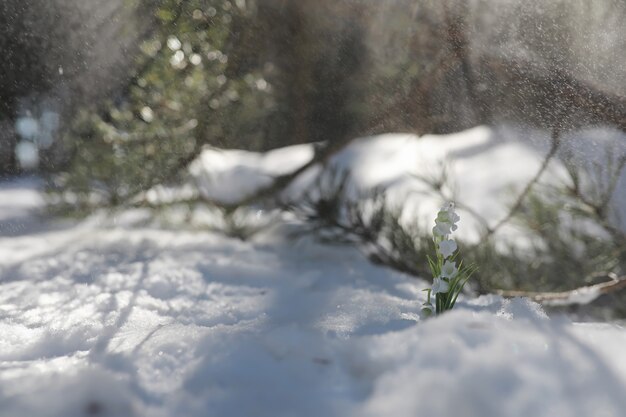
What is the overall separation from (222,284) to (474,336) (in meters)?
0.47

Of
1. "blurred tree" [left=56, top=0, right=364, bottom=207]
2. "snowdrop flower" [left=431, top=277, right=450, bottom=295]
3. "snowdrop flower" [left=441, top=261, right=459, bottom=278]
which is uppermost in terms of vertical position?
"blurred tree" [left=56, top=0, right=364, bottom=207]

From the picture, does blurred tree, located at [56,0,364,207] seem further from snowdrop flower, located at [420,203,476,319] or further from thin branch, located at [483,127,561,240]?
snowdrop flower, located at [420,203,476,319]

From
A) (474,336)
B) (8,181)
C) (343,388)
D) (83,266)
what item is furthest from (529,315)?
(8,181)

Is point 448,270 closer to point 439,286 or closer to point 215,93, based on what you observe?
point 439,286

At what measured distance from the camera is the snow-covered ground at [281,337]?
49 centimetres

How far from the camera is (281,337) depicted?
1.99ft

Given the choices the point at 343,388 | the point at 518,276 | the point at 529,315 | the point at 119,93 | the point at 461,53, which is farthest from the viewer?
the point at 119,93

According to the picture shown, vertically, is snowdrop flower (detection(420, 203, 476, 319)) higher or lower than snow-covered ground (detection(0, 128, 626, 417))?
higher

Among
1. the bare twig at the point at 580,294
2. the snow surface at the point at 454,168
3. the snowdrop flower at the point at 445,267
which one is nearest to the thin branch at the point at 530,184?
the snow surface at the point at 454,168

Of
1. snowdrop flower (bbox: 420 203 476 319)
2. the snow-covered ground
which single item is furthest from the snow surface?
snowdrop flower (bbox: 420 203 476 319)

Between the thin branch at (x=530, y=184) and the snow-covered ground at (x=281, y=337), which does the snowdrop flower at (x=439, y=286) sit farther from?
the thin branch at (x=530, y=184)

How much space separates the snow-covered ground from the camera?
489mm

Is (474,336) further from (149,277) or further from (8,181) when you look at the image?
(8,181)

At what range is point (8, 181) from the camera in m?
1.19
